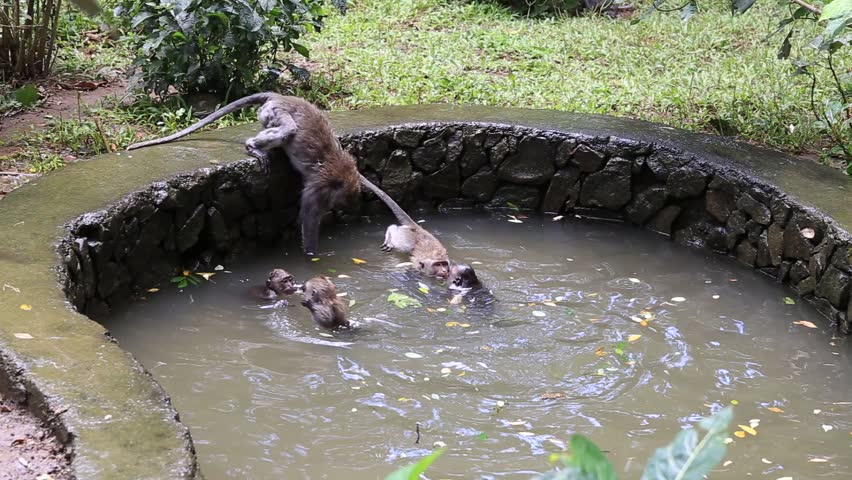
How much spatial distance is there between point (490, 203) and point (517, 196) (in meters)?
0.26

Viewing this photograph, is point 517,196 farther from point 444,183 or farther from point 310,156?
point 310,156

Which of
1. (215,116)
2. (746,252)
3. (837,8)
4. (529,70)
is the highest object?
(837,8)

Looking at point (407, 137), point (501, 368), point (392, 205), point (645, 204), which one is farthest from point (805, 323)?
point (407, 137)

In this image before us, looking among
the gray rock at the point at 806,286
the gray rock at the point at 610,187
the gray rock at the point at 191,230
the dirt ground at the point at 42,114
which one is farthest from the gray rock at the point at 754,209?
the dirt ground at the point at 42,114

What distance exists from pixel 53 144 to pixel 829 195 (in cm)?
626

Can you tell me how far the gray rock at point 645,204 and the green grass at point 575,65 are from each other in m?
1.19

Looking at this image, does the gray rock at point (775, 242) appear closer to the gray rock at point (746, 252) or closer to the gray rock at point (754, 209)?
the gray rock at point (754, 209)

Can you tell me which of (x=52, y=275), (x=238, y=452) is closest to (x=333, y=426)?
(x=238, y=452)

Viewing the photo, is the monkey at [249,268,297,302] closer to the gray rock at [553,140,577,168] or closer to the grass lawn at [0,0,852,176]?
the grass lawn at [0,0,852,176]

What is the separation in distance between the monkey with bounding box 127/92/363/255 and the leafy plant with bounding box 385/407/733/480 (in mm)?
6026

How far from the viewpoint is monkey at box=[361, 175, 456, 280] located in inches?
266

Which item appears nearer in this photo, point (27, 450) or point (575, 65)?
point (27, 450)

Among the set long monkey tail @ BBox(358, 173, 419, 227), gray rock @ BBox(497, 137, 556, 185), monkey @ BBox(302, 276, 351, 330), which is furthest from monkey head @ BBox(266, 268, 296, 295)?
gray rock @ BBox(497, 137, 556, 185)

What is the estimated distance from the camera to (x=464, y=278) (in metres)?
6.38
